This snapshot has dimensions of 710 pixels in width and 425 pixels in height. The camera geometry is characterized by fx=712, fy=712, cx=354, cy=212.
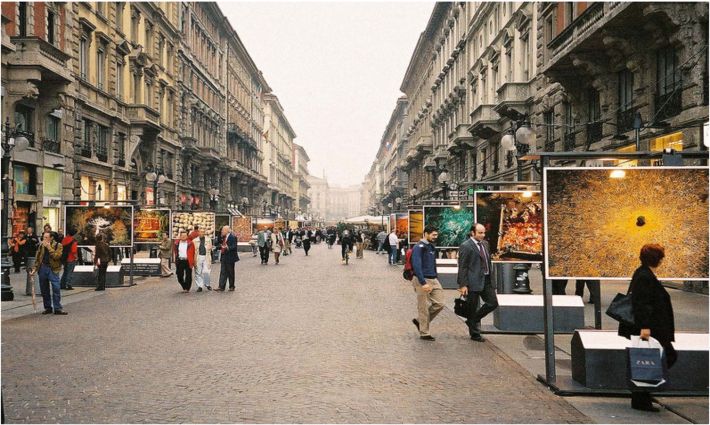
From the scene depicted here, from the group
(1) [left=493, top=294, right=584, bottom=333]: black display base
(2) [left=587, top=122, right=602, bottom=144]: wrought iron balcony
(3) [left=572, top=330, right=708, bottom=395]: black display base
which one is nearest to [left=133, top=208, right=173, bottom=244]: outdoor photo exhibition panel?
(2) [left=587, top=122, right=602, bottom=144]: wrought iron balcony

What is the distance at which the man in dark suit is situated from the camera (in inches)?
431

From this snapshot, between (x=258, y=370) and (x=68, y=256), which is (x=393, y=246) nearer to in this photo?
A: (x=68, y=256)

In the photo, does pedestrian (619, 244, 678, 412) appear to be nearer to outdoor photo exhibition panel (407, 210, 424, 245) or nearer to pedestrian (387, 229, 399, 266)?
outdoor photo exhibition panel (407, 210, 424, 245)

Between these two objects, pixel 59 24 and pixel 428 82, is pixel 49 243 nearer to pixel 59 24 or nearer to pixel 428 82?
pixel 59 24

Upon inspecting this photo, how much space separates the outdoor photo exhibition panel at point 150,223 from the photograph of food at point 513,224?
14855 mm

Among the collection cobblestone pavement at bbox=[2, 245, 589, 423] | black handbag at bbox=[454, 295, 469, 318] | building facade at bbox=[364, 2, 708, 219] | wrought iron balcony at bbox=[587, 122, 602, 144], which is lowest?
cobblestone pavement at bbox=[2, 245, 589, 423]

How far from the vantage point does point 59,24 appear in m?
30.2

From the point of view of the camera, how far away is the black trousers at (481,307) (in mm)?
10914

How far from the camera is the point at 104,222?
66.3 feet

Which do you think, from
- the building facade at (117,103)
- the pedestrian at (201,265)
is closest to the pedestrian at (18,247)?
the building facade at (117,103)

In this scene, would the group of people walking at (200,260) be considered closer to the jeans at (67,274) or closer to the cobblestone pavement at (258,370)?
the jeans at (67,274)

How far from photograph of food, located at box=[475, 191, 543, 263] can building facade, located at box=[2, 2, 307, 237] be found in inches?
754

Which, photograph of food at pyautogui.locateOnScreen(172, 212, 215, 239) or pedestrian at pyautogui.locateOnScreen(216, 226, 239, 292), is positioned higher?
photograph of food at pyautogui.locateOnScreen(172, 212, 215, 239)

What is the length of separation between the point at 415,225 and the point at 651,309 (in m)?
22.7
